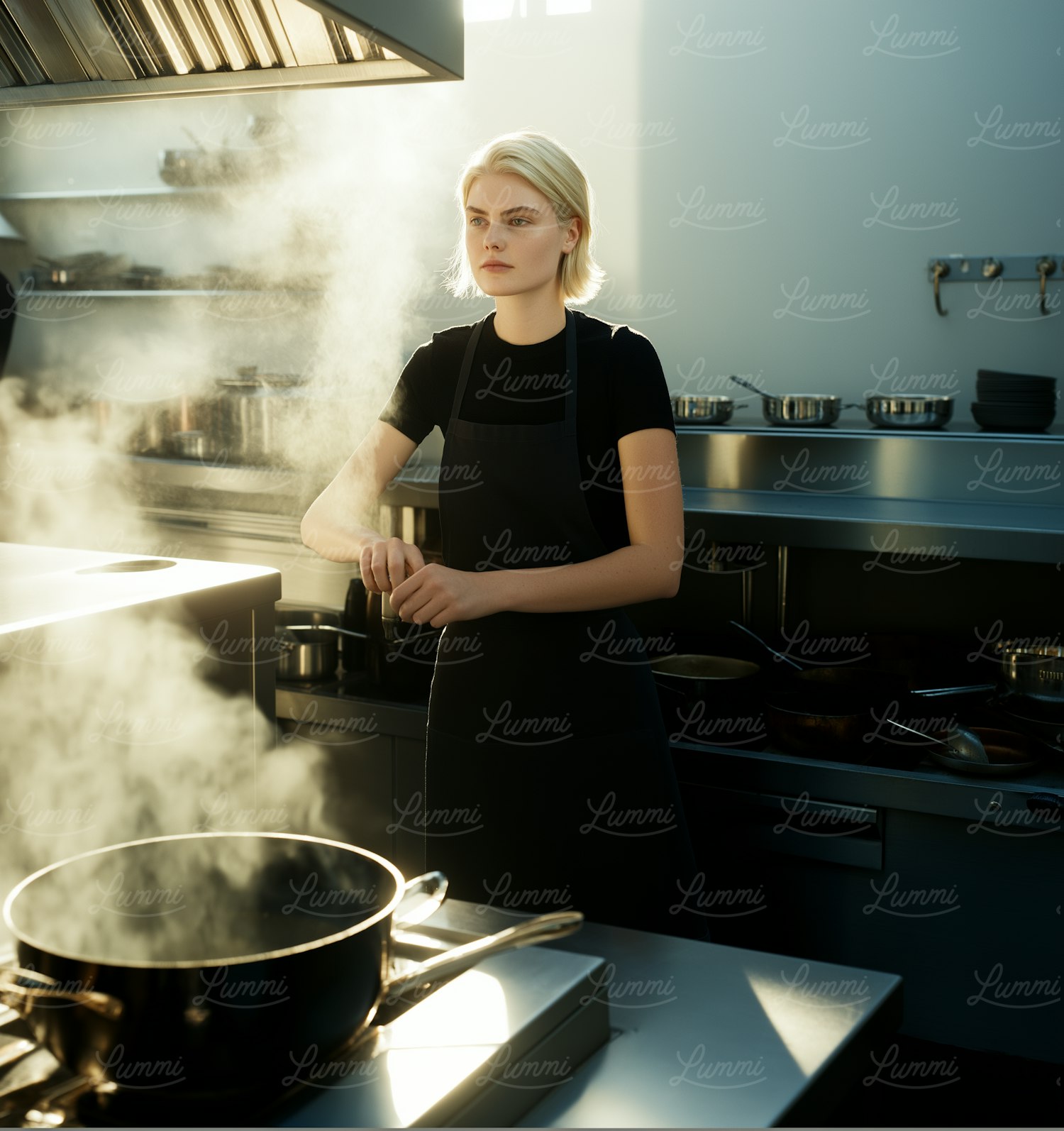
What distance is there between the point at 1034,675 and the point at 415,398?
1.51 meters

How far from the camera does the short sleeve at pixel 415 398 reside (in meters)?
2.13

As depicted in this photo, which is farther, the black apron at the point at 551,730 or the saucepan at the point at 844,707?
the saucepan at the point at 844,707

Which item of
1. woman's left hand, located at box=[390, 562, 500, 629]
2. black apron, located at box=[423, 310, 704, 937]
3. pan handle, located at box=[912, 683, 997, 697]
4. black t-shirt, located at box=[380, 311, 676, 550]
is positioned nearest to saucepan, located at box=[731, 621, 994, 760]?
pan handle, located at box=[912, 683, 997, 697]

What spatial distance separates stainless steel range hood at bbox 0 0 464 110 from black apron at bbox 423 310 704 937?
767 mm

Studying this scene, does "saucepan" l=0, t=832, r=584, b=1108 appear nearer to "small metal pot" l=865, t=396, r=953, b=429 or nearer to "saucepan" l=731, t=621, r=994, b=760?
"saucepan" l=731, t=621, r=994, b=760

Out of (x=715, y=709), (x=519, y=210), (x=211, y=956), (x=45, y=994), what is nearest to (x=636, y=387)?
(x=519, y=210)

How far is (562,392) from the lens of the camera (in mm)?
2027

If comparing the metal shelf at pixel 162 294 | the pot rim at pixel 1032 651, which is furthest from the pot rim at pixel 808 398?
the metal shelf at pixel 162 294

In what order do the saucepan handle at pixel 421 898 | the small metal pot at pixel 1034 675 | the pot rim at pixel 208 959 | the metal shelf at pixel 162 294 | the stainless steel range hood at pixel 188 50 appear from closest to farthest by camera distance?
the pot rim at pixel 208 959 < the saucepan handle at pixel 421 898 < the stainless steel range hood at pixel 188 50 < the small metal pot at pixel 1034 675 < the metal shelf at pixel 162 294

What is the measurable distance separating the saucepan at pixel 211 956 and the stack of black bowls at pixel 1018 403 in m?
2.34

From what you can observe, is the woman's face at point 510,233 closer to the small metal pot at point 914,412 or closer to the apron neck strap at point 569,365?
the apron neck strap at point 569,365

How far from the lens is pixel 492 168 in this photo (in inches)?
75.9

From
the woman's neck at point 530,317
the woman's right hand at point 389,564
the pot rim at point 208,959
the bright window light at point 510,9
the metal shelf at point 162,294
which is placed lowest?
the pot rim at point 208,959

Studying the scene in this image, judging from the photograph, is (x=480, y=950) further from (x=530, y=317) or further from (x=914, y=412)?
(x=914, y=412)
